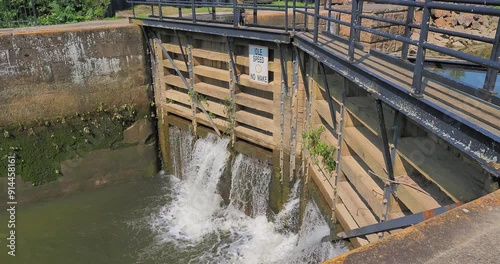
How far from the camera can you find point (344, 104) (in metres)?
5.49

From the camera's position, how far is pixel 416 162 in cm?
384

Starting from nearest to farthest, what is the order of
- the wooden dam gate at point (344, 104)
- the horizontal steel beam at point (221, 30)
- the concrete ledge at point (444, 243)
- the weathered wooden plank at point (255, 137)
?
the concrete ledge at point (444, 243), the wooden dam gate at point (344, 104), the horizontal steel beam at point (221, 30), the weathered wooden plank at point (255, 137)

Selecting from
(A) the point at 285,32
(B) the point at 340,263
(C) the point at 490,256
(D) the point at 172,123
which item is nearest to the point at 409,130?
(C) the point at 490,256

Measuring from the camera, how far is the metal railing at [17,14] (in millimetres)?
11992

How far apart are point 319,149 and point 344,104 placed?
1138 mm

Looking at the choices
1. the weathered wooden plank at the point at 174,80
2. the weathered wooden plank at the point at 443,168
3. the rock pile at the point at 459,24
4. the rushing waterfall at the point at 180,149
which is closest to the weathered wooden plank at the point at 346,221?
the weathered wooden plank at the point at 443,168

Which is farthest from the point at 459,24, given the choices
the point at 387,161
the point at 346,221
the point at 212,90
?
the point at 387,161

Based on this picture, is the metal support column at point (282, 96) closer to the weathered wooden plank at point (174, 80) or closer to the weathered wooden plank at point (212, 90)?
the weathered wooden plank at point (212, 90)

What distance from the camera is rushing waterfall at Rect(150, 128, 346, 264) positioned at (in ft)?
25.0

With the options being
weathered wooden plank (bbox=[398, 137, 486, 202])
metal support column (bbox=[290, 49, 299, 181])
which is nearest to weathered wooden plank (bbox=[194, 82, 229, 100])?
metal support column (bbox=[290, 49, 299, 181])

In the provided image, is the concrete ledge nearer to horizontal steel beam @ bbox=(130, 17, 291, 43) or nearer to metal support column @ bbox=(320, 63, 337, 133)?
metal support column @ bbox=(320, 63, 337, 133)

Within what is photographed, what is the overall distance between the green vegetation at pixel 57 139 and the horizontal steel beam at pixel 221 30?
2234 millimetres

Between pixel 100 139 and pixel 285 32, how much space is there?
5737 millimetres

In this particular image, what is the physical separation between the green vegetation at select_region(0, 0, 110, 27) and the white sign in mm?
7768
